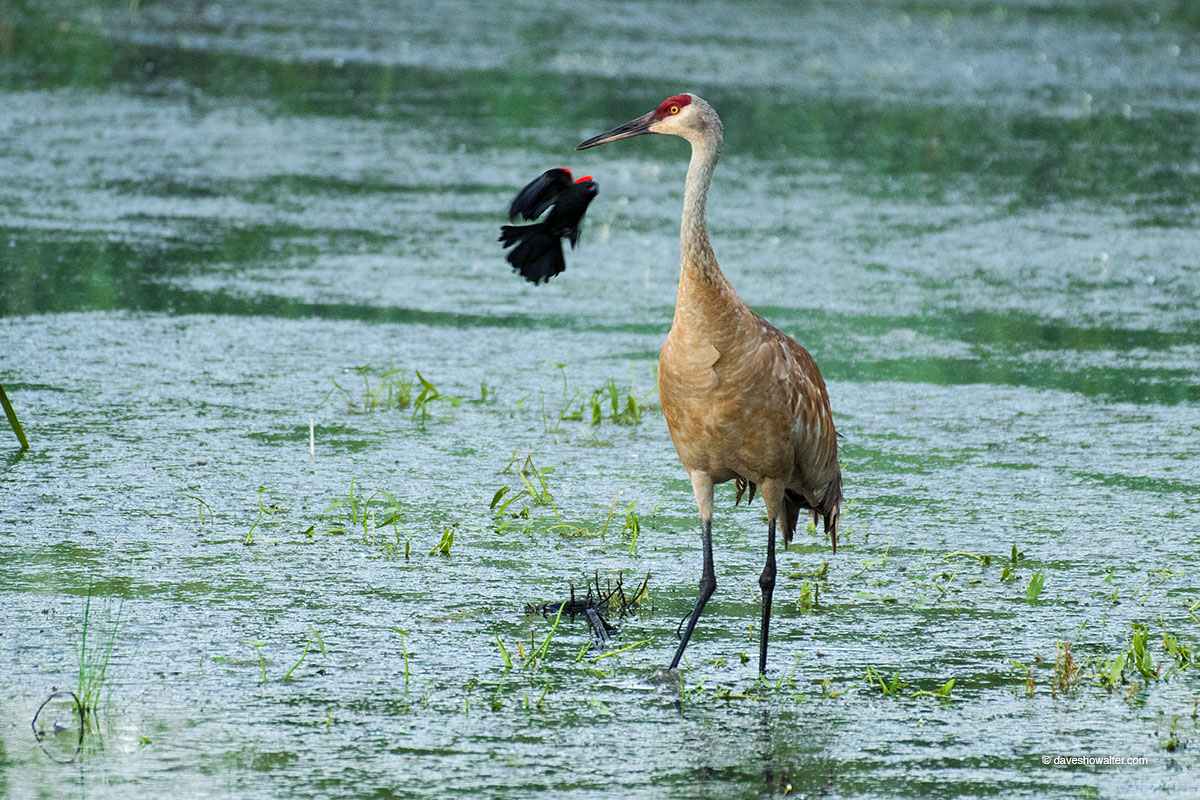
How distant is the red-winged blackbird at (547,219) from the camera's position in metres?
5.34

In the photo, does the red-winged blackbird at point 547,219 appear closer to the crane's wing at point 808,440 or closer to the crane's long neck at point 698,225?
the crane's long neck at point 698,225

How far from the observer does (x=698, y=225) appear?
4.95 metres

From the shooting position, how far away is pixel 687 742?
14.0ft

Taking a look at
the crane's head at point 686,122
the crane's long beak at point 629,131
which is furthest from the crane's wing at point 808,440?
the crane's long beak at point 629,131

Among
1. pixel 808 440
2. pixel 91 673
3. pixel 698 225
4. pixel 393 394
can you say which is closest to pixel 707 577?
pixel 808 440

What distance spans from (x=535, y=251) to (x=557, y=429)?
64.8 inches

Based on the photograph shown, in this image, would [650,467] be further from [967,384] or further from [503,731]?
[503,731]

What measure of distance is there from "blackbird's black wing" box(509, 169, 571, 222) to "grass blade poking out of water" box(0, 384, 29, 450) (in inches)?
83.9

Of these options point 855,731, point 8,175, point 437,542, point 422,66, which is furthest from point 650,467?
point 422,66

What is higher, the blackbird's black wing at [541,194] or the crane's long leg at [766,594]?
the blackbird's black wing at [541,194]

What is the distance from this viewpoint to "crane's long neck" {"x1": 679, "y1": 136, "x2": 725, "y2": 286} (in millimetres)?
4855

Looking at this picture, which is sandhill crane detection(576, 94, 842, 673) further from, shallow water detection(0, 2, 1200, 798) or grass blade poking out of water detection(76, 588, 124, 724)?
grass blade poking out of water detection(76, 588, 124, 724)

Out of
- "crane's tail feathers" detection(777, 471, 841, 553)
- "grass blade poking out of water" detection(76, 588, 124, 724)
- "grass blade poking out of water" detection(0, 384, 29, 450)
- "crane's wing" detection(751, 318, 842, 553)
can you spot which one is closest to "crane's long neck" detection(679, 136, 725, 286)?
"crane's wing" detection(751, 318, 842, 553)

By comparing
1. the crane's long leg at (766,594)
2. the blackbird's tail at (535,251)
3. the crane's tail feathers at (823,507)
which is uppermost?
the blackbird's tail at (535,251)
